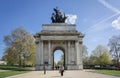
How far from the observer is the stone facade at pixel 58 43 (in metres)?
64.1

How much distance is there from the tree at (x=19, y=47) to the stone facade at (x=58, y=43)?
8.16 m

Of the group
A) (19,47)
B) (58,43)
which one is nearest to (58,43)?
(58,43)

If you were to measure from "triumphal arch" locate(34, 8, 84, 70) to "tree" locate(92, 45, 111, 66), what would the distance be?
93.3ft

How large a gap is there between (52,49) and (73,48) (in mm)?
5647

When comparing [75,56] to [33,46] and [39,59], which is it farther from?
[33,46]

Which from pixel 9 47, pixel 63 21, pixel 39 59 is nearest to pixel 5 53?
pixel 9 47

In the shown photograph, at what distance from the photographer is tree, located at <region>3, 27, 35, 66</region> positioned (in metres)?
71.3

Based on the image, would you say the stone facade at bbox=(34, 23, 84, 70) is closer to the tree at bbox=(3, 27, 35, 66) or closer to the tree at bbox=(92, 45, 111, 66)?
the tree at bbox=(3, 27, 35, 66)

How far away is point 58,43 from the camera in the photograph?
6625cm

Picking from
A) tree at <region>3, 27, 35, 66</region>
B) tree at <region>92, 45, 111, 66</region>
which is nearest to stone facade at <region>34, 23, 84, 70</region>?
tree at <region>3, 27, 35, 66</region>

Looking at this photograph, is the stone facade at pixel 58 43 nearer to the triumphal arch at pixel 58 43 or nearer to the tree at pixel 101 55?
the triumphal arch at pixel 58 43

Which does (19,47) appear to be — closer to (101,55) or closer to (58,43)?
(58,43)

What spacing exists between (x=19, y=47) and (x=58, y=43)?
1263 centimetres

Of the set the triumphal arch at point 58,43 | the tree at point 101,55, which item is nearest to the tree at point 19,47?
the triumphal arch at point 58,43
